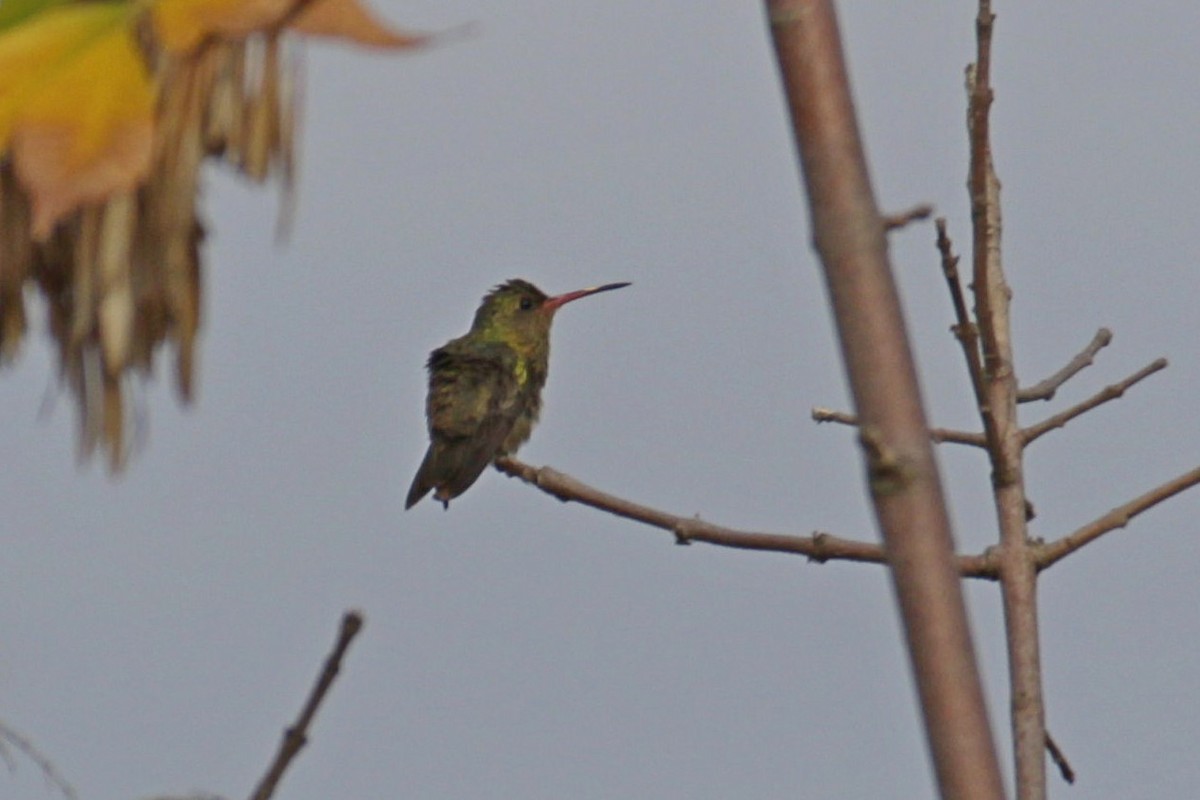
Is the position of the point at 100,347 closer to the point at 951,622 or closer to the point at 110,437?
the point at 110,437

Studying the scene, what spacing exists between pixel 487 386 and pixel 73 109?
9.81 m

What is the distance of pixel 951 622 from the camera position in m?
1.60

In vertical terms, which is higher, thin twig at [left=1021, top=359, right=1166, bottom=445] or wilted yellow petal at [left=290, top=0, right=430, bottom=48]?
thin twig at [left=1021, top=359, right=1166, bottom=445]

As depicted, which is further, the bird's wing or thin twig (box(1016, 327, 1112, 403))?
the bird's wing

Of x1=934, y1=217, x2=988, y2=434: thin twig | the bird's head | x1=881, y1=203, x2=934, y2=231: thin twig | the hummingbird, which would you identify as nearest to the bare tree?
x1=881, y1=203, x2=934, y2=231: thin twig

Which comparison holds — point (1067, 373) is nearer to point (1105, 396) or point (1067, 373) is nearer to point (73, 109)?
point (1105, 396)

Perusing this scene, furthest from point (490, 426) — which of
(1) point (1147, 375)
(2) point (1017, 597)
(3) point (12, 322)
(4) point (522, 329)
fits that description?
(3) point (12, 322)

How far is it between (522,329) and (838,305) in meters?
10.5

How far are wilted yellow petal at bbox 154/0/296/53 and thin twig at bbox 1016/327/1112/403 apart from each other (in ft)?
10.0

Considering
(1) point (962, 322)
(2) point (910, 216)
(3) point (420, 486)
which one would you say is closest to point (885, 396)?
(2) point (910, 216)

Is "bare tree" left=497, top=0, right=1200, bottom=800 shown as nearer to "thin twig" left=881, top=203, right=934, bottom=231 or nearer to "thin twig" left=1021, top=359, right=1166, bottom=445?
"thin twig" left=881, top=203, right=934, bottom=231

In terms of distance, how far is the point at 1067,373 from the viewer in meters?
4.87

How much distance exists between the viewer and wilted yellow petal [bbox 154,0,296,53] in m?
1.62

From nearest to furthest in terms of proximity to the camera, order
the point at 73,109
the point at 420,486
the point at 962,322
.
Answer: the point at 73,109 < the point at 962,322 < the point at 420,486
